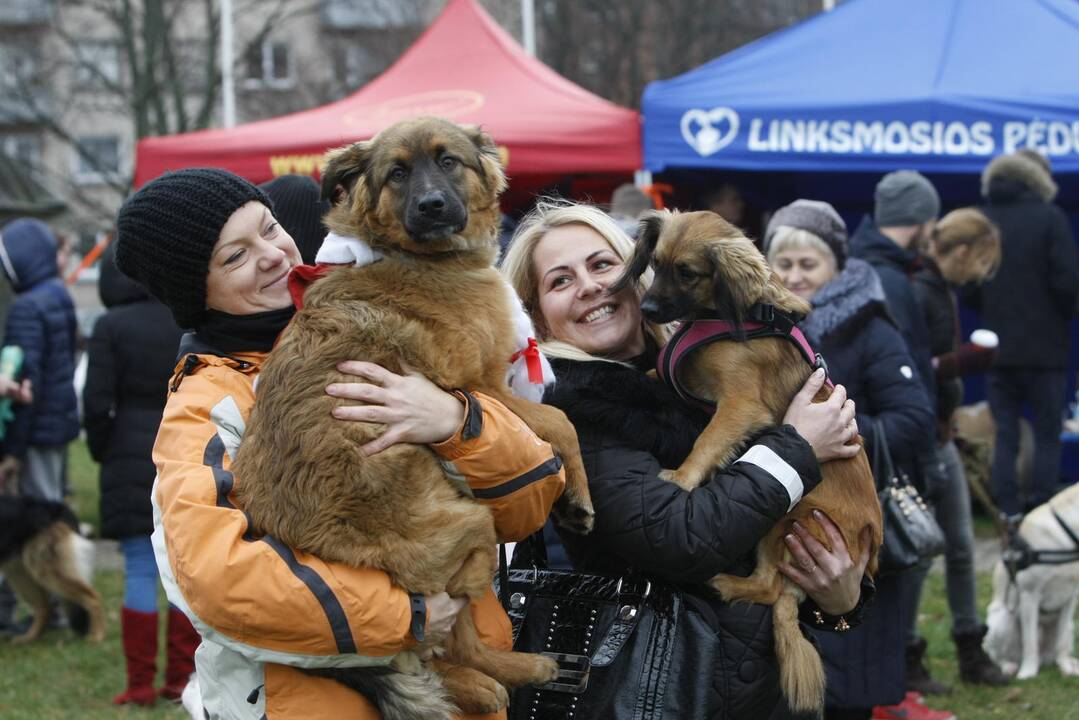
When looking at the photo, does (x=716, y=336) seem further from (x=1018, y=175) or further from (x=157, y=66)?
(x=157, y=66)

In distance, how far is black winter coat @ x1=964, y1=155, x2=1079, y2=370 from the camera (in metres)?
8.14

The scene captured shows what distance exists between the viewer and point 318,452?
2.23 meters

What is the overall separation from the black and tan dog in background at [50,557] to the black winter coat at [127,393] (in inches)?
49.2

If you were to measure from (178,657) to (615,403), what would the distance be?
4.11 meters

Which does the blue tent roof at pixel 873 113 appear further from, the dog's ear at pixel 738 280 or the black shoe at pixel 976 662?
the dog's ear at pixel 738 280

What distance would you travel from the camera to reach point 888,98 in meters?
8.15

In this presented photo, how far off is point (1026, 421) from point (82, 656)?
22.9 ft

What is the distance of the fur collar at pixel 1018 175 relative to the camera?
7930 mm

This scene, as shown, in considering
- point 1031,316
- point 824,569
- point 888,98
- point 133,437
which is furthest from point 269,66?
point 824,569

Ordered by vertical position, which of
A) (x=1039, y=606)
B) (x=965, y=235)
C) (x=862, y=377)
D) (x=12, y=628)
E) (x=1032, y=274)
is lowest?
(x=12, y=628)

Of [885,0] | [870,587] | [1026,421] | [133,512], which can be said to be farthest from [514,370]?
[885,0]

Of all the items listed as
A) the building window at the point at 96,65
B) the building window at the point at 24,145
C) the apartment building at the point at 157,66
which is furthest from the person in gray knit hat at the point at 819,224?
the building window at the point at 24,145

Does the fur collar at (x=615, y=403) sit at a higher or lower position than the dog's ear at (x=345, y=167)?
lower

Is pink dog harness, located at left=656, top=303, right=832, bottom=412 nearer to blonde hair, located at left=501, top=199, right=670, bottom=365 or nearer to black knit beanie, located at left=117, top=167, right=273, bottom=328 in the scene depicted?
blonde hair, located at left=501, top=199, right=670, bottom=365
